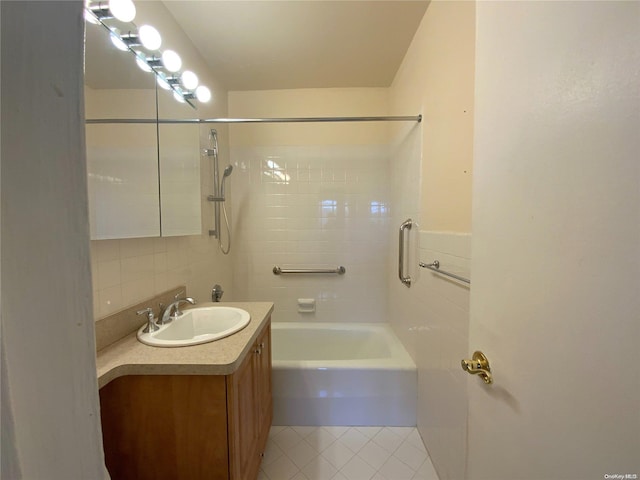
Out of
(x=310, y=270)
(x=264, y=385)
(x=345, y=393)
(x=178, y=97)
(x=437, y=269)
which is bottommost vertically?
(x=345, y=393)

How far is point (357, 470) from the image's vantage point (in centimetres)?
136

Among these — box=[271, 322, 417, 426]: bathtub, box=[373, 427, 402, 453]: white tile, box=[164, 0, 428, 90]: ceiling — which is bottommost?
box=[373, 427, 402, 453]: white tile

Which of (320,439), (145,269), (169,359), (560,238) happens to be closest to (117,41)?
(145,269)

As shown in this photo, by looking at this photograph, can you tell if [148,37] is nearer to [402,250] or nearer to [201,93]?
[201,93]

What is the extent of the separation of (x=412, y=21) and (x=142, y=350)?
2.26 m

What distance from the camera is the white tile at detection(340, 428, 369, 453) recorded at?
151 cm

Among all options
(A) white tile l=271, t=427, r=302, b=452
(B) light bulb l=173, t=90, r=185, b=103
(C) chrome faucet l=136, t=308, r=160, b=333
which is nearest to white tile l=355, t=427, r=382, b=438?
(A) white tile l=271, t=427, r=302, b=452

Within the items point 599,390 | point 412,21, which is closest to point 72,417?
point 599,390

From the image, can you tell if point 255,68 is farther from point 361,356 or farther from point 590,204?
point 361,356

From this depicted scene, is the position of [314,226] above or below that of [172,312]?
above

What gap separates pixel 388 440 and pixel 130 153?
2.17 m

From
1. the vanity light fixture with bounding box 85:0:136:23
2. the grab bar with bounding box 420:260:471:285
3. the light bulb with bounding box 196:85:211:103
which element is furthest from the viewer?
the light bulb with bounding box 196:85:211:103

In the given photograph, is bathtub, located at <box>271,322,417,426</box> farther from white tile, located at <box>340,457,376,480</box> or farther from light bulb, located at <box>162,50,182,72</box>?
light bulb, located at <box>162,50,182,72</box>

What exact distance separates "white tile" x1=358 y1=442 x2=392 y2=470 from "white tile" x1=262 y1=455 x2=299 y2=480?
40 cm
